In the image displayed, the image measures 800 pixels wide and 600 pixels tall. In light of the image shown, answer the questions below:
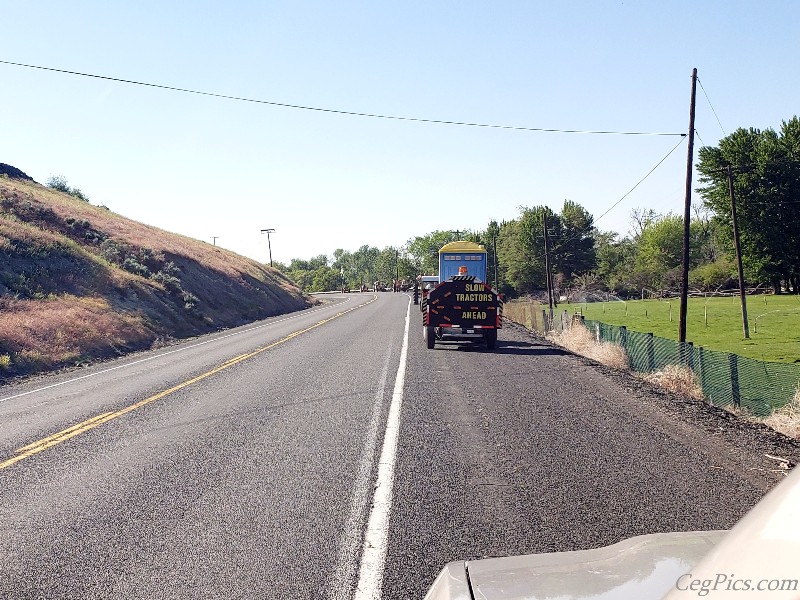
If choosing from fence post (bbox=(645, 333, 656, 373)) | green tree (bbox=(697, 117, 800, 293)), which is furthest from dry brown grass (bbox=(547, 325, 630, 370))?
green tree (bbox=(697, 117, 800, 293))

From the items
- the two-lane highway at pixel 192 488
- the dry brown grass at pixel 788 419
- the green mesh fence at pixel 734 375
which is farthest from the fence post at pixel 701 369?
the two-lane highway at pixel 192 488

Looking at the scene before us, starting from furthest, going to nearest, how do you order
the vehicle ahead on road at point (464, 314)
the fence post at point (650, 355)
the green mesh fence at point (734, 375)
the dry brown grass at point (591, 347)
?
the vehicle ahead on road at point (464, 314), the dry brown grass at point (591, 347), the fence post at point (650, 355), the green mesh fence at point (734, 375)

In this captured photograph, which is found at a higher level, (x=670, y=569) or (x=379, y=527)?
(x=670, y=569)

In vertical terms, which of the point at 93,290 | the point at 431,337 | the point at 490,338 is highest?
the point at 93,290

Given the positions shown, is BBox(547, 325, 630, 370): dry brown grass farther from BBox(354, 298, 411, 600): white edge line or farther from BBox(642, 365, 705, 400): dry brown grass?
BBox(354, 298, 411, 600): white edge line

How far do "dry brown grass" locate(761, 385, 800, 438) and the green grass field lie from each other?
72.8 feet

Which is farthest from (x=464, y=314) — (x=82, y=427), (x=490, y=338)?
(x=82, y=427)

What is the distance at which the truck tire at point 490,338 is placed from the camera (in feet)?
68.2

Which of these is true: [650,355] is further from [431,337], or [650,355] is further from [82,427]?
[82,427]

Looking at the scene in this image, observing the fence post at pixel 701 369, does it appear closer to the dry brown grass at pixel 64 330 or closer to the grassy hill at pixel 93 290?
the grassy hill at pixel 93 290

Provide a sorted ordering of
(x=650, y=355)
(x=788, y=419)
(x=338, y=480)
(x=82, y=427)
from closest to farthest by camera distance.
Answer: (x=338, y=480)
(x=82, y=427)
(x=788, y=419)
(x=650, y=355)

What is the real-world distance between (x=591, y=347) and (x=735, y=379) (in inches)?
350

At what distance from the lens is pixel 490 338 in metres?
20.9

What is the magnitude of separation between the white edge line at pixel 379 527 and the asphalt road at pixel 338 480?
22mm
